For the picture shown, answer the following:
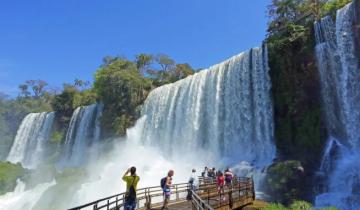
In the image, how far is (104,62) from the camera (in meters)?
71.5

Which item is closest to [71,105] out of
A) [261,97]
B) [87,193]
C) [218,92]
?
[87,193]

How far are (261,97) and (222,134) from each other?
173 inches

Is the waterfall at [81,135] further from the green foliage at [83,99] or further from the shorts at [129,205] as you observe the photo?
the shorts at [129,205]

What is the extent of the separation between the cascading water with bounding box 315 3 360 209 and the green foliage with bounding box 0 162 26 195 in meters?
33.8

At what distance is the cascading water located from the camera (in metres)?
19.7

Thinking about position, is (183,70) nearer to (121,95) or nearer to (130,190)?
(121,95)

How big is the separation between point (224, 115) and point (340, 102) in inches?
→ 376

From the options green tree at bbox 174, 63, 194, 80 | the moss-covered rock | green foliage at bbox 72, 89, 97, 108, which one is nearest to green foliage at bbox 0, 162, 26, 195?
green foliage at bbox 72, 89, 97, 108

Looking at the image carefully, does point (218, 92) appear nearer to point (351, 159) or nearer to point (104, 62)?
point (351, 159)

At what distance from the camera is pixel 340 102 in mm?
22859

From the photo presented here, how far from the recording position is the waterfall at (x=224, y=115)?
27141 mm

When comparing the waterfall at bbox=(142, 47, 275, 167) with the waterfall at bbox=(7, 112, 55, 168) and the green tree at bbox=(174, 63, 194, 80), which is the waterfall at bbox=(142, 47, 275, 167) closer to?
the green tree at bbox=(174, 63, 194, 80)

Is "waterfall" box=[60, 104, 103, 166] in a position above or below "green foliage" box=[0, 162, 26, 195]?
above

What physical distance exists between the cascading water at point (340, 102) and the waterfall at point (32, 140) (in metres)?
45.8
